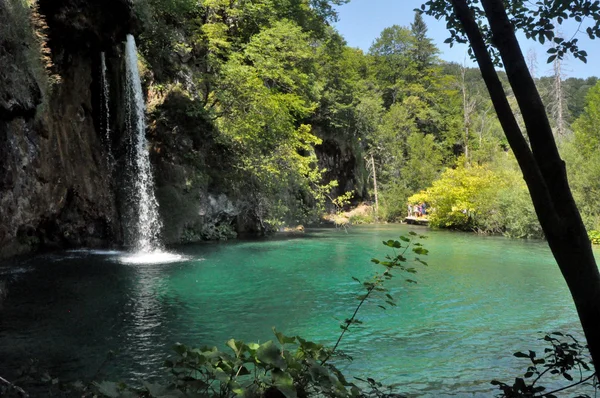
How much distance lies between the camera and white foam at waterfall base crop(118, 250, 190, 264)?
41.2 ft

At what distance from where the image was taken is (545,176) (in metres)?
2.08

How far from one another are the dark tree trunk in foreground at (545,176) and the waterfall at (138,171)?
49.8 ft

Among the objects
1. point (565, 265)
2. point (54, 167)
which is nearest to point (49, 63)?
point (54, 167)

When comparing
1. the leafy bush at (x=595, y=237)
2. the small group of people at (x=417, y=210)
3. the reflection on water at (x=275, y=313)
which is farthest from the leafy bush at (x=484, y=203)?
the reflection on water at (x=275, y=313)

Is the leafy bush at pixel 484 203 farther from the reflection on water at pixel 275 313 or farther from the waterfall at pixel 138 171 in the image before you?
the waterfall at pixel 138 171

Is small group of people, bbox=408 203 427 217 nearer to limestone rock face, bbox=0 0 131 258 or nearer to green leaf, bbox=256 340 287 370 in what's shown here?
limestone rock face, bbox=0 0 131 258

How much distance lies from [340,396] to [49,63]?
1162cm

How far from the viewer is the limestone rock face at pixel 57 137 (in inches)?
330

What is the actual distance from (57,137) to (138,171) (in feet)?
14.9

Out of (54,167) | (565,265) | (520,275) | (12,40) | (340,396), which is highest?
(12,40)

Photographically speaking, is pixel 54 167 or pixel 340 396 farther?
pixel 54 167

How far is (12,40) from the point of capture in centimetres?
823

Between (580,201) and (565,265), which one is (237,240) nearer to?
(580,201)

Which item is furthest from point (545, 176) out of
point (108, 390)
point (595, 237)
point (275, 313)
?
point (595, 237)
